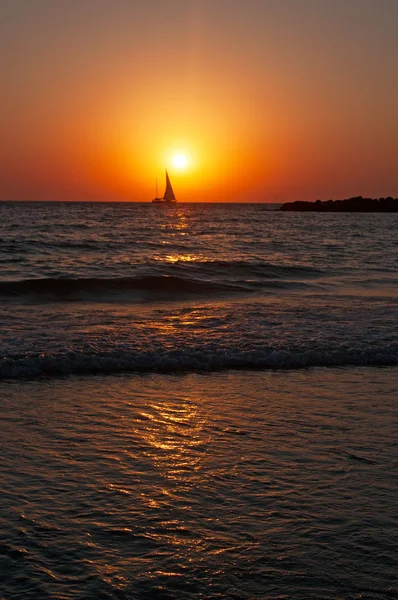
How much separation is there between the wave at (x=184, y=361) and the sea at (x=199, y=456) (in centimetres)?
3

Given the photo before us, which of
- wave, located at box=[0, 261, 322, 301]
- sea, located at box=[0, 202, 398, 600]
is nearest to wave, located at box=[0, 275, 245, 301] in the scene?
wave, located at box=[0, 261, 322, 301]

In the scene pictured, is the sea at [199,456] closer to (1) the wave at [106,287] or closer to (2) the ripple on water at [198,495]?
(2) the ripple on water at [198,495]

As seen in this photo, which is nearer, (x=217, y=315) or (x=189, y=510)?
(x=189, y=510)

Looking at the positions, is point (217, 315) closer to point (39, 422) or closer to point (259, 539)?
point (39, 422)

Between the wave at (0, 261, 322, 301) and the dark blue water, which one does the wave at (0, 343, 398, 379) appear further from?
the wave at (0, 261, 322, 301)

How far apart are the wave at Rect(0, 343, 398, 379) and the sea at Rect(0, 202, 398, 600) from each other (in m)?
0.03

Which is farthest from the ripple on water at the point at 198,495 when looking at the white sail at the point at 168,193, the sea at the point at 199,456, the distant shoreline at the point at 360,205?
the white sail at the point at 168,193

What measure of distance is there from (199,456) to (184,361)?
3.79 meters

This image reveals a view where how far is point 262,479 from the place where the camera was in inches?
177

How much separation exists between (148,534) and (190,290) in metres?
14.8

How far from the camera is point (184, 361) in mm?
8773

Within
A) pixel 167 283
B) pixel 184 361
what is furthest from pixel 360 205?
pixel 184 361

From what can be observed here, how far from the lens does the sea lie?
335 cm

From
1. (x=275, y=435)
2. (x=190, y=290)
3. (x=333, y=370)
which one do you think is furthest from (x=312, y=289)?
(x=275, y=435)
